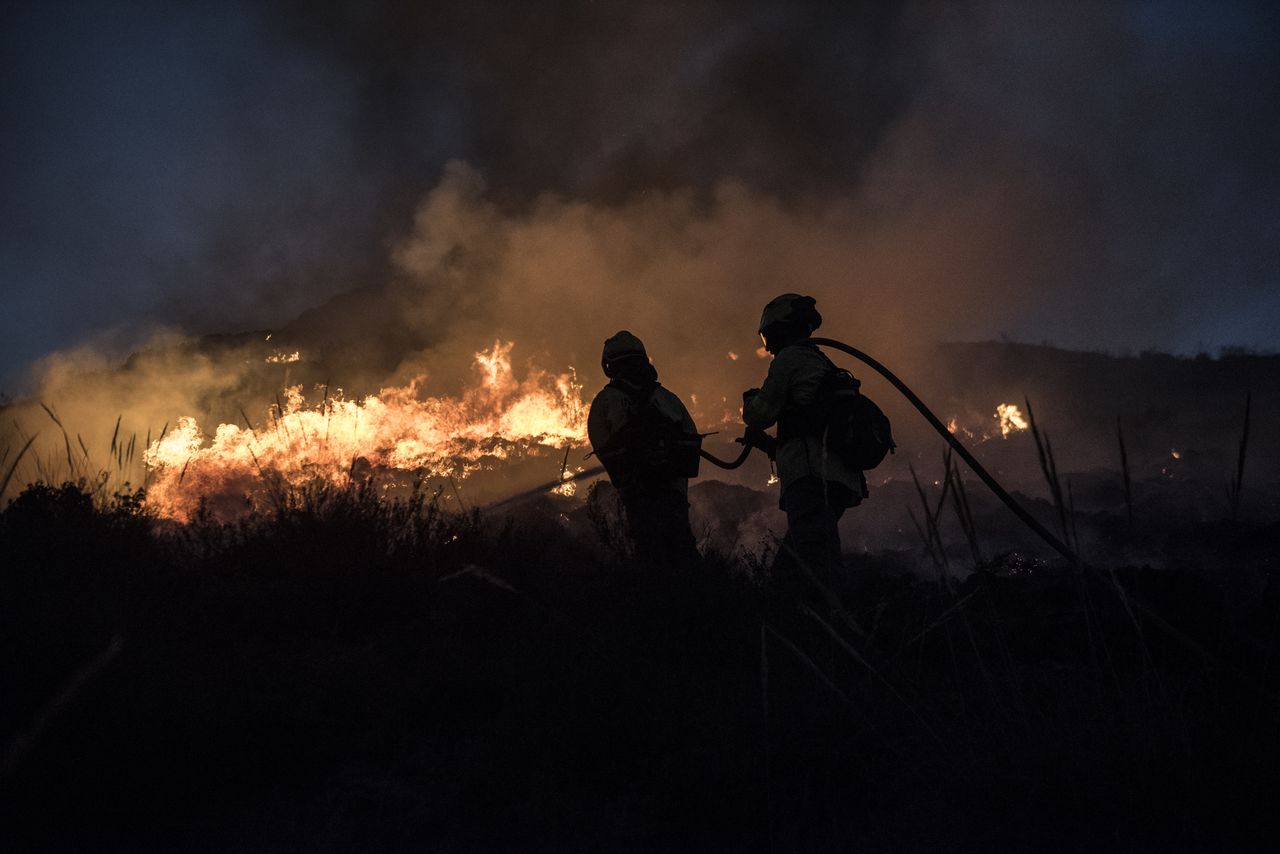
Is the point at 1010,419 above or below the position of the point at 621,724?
above

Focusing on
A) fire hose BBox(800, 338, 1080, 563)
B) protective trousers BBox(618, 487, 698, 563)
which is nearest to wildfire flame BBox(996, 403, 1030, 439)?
protective trousers BBox(618, 487, 698, 563)

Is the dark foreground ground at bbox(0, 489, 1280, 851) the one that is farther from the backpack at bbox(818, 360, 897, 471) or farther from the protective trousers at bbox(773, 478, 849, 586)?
the backpack at bbox(818, 360, 897, 471)

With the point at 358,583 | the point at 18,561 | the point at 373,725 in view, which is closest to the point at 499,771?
the point at 373,725

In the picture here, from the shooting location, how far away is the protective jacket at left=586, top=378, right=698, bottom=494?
18.3 ft

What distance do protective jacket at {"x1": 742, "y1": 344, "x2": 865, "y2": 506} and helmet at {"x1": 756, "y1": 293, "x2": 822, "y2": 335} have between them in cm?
25

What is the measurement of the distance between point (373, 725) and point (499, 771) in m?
0.70

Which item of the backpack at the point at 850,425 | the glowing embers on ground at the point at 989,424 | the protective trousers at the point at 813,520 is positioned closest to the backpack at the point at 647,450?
the protective trousers at the point at 813,520

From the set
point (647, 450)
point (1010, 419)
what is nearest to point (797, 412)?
point (647, 450)

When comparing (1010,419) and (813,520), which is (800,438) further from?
(1010,419)

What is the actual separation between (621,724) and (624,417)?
344cm

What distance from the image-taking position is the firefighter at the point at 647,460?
18.1ft

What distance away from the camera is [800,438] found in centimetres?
475

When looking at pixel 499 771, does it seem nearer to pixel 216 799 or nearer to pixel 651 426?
pixel 216 799

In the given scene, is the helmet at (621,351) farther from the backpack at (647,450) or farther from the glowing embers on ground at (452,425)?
the glowing embers on ground at (452,425)
